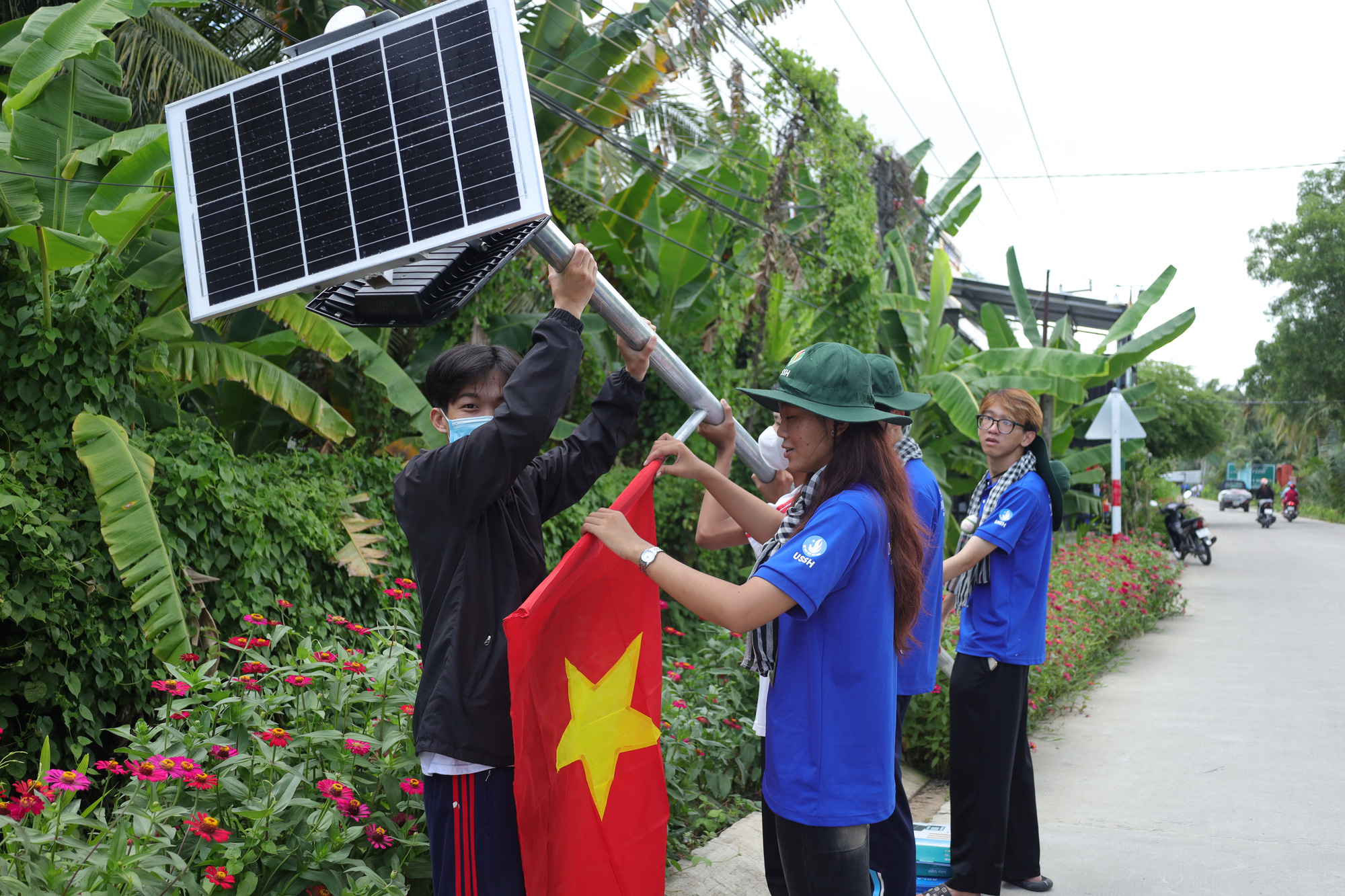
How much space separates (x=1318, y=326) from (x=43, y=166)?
142ft

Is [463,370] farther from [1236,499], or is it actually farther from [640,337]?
[1236,499]

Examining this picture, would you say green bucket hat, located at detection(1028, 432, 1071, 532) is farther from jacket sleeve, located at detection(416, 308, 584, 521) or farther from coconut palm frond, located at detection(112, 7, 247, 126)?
coconut palm frond, located at detection(112, 7, 247, 126)

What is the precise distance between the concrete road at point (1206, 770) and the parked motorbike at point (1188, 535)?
9322mm

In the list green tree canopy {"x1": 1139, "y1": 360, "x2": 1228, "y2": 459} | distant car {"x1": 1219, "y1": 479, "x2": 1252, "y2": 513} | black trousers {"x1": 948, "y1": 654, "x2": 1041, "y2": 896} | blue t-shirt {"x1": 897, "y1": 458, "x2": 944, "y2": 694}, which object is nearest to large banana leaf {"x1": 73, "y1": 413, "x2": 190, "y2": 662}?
blue t-shirt {"x1": 897, "y1": 458, "x2": 944, "y2": 694}

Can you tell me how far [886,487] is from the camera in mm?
2518

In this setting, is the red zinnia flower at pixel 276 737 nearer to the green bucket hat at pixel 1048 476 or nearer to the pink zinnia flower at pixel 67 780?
the pink zinnia flower at pixel 67 780

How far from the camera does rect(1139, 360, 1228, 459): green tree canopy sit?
104 feet

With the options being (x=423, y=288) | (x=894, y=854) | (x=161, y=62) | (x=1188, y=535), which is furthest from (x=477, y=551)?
(x=1188, y=535)

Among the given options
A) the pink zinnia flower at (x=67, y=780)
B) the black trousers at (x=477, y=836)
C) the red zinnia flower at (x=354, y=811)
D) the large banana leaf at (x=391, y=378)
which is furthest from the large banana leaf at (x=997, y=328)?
the pink zinnia flower at (x=67, y=780)

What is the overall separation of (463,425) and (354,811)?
49.4 inches

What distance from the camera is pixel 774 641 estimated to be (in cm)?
262

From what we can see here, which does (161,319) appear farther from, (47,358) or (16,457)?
(16,457)

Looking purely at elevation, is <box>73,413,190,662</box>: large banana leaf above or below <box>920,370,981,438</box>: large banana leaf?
below

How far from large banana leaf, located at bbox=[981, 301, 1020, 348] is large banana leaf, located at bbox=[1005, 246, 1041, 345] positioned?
710 mm
